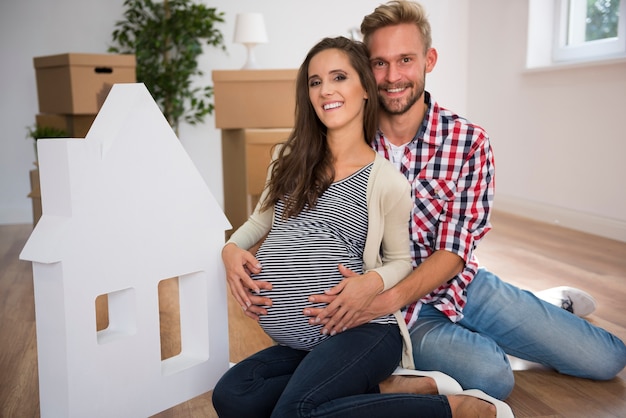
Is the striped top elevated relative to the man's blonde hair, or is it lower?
lower

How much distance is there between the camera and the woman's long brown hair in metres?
1.48

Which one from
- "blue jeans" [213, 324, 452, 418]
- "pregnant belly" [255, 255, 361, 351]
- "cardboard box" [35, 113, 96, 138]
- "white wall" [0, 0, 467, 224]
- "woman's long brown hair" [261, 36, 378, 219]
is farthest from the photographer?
"white wall" [0, 0, 467, 224]

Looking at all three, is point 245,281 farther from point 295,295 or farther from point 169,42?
point 169,42

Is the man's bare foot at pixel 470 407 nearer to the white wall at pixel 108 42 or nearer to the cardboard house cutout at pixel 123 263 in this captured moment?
the cardboard house cutout at pixel 123 263

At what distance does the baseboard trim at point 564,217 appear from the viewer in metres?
3.55

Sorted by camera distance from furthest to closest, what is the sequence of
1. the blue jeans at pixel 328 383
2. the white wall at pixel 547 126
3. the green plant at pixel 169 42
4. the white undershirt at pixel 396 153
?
the green plant at pixel 169 42, the white wall at pixel 547 126, the white undershirt at pixel 396 153, the blue jeans at pixel 328 383

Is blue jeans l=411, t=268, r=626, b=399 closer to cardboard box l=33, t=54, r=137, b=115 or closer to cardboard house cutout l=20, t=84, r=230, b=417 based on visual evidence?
cardboard house cutout l=20, t=84, r=230, b=417

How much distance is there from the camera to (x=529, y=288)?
2.64m

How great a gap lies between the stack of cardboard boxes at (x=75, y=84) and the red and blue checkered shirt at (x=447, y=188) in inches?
77.8

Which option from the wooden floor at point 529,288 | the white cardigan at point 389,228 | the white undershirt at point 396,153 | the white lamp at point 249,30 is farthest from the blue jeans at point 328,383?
the white lamp at point 249,30

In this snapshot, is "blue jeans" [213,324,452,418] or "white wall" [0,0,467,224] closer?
"blue jeans" [213,324,452,418]

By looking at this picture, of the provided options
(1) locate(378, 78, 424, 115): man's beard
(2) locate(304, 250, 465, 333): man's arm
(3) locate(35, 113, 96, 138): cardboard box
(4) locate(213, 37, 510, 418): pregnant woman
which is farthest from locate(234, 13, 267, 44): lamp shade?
(2) locate(304, 250, 465, 333): man's arm

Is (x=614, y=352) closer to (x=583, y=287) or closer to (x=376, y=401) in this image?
(x=376, y=401)

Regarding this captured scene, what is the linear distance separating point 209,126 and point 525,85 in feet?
7.14
